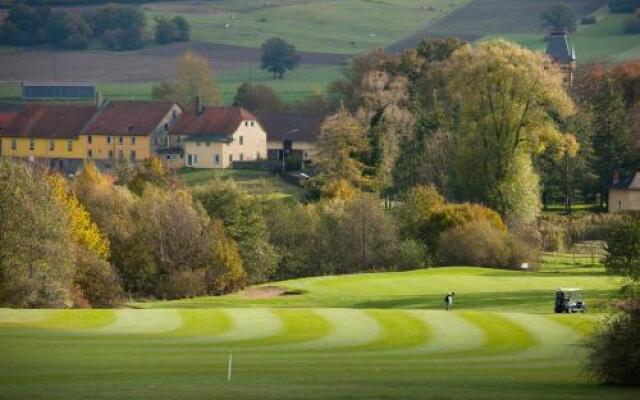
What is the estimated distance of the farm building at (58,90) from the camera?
562ft

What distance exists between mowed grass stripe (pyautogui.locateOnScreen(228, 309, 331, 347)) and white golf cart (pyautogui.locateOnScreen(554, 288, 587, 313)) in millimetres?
8535

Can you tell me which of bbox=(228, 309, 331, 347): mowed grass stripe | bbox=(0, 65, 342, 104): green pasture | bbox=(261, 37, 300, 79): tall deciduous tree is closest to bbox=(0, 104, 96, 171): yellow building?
bbox=(0, 65, 342, 104): green pasture

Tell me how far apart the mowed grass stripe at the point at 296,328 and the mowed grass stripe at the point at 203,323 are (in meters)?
1.66

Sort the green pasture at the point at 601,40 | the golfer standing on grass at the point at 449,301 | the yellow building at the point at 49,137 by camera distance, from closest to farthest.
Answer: the golfer standing on grass at the point at 449,301
the yellow building at the point at 49,137
the green pasture at the point at 601,40

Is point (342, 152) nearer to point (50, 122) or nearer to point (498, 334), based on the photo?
point (50, 122)

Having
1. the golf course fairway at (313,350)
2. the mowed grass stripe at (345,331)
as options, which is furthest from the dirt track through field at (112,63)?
the mowed grass stripe at (345,331)

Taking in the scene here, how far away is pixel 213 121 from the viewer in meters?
128

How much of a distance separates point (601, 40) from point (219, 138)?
71.7 meters

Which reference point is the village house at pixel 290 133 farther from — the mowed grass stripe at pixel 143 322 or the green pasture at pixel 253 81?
the mowed grass stripe at pixel 143 322

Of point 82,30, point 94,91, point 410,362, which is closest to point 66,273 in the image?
point 410,362

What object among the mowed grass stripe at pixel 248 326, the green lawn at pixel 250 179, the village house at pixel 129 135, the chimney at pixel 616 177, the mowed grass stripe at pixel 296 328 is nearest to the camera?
the mowed grass stripe at pixel 296 328

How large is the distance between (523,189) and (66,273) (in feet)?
105

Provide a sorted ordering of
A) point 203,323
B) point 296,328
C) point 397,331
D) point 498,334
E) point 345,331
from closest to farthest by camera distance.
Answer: point 498,334 → point 345,331 → point 397,331 → point 296,328 → point 203,323

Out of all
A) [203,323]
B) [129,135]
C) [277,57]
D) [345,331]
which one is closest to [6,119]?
[129,135]
